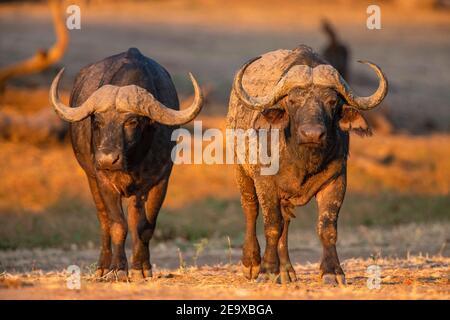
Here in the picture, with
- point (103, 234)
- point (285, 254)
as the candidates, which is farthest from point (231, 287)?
point (103, 234)

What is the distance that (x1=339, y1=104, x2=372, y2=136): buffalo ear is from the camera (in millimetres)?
10711

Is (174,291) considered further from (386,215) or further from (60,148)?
(60,148)

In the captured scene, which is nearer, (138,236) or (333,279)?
(333,279)

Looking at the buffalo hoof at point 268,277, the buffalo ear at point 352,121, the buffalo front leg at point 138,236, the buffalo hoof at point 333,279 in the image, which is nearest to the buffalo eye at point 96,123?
the buffalo front leg at point 138,236

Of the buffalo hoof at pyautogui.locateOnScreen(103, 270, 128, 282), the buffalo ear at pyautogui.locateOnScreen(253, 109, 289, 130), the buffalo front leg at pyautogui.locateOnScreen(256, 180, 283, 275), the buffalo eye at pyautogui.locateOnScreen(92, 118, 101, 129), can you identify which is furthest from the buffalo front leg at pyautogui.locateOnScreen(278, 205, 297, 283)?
the buffalo eye at pyautogui.locateOnScreen(92, 118, 101, 129)

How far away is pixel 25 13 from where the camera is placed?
40.5 m

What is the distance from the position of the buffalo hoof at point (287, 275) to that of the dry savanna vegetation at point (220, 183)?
19 cm

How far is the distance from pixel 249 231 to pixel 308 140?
6.96ft

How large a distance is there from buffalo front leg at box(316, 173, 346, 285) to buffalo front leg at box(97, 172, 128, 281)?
2.11 m

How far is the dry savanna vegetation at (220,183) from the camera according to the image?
10.9 m

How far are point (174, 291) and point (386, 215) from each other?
11.0 meters

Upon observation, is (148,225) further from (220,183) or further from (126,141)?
(220,183)

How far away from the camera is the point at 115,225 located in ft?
38.5

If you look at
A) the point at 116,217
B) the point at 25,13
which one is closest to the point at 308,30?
the point at 25,13
